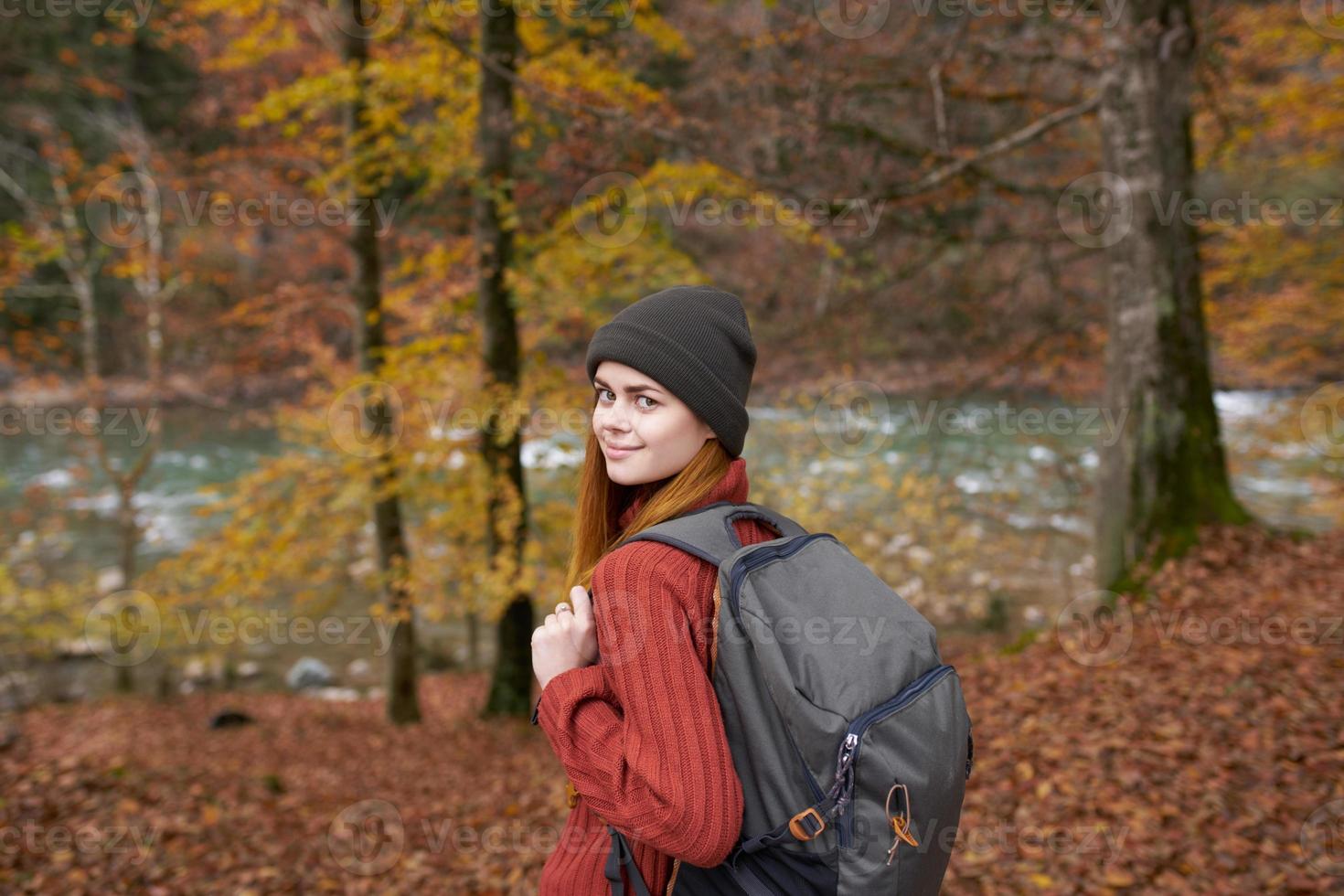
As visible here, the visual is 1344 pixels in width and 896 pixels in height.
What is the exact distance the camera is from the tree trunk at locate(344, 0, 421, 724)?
328 inches

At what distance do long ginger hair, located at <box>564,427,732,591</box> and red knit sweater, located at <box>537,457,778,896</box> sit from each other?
204 mm

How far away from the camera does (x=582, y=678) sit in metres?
1.59

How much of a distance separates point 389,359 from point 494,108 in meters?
2.89

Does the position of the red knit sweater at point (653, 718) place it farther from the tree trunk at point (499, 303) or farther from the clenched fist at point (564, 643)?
the tree trunk at point (499, 303)

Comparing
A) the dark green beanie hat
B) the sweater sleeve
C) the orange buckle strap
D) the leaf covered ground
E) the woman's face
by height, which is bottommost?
the leaf covered ground

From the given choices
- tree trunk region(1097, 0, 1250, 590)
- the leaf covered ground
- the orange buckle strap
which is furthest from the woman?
tree trunk region(1097, 0, 1250, 590)

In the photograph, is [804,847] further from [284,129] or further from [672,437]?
[284,129]

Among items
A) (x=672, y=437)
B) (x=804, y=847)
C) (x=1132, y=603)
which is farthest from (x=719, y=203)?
(x=804, y=847)

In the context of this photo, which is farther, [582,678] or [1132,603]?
[1132,603]

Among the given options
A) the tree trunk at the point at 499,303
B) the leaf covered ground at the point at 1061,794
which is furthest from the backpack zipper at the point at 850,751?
the tree trunk at the point at 499,303

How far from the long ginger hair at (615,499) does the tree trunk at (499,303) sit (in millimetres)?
5463

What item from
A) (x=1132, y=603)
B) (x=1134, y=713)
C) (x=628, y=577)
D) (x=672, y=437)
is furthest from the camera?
(x=1132, y=603)

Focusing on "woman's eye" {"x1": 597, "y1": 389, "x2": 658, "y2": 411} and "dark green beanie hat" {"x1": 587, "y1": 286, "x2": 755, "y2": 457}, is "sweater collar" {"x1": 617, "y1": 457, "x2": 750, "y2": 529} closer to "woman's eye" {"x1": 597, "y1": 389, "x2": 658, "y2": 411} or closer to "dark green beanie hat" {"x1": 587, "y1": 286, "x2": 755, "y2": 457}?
"dark green beanie hat" {"x1": 587, "y1": 286, "x2": 755, "y2": 457}

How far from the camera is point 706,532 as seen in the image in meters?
1.60
